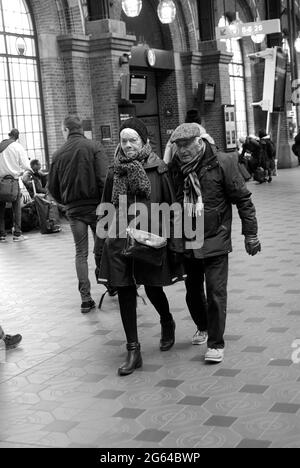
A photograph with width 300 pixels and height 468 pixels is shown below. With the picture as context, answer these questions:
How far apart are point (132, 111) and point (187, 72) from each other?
415 cm

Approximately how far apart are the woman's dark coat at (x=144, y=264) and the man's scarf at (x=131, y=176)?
5 cm

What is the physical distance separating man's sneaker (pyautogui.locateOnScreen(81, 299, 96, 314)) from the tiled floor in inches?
3.9

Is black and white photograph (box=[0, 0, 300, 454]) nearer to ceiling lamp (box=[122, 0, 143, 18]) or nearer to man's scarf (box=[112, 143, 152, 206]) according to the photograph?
man's scarf (box=[112, 143, 152, 206])

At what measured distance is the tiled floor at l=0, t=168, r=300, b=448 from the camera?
3756 mm

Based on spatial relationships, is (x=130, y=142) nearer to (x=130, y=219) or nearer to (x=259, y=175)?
(x=130, y=219)

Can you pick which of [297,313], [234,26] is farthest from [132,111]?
[297,313]

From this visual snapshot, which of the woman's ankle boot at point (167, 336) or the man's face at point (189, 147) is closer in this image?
the man's face at point (189, 147)

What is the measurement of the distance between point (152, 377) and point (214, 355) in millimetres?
462

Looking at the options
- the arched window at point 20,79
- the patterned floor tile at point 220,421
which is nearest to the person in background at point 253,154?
the arched window at point 20,79

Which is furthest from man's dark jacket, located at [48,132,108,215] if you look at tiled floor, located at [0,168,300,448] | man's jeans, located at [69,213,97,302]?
tiled floor, located at [0,168,300,448]

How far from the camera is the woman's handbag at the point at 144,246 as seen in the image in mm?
4641

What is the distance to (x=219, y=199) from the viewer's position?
15.8 ft

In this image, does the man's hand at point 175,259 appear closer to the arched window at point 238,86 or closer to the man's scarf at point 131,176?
the man's scarf at point 131,176

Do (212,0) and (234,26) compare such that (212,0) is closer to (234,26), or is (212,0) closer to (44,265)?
(234,26)
